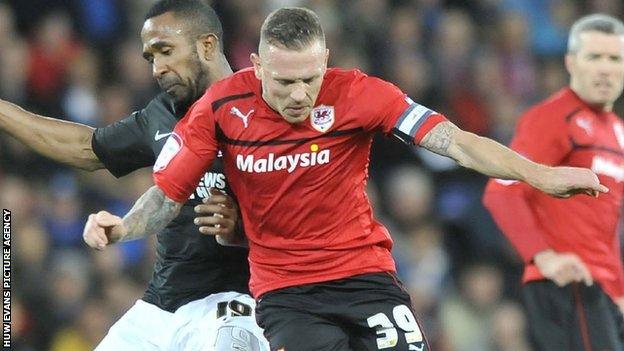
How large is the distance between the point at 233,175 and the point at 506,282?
507 cm

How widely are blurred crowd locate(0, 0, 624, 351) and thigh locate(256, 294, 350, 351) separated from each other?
12.5 feet

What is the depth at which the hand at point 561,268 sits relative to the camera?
554 centimetres

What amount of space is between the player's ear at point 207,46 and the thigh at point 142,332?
1089 millimetres

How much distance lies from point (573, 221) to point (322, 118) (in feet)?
6.40

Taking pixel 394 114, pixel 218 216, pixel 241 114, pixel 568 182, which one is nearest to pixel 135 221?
pixel 218 216

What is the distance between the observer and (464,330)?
9.09 meters

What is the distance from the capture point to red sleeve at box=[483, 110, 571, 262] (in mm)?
5766

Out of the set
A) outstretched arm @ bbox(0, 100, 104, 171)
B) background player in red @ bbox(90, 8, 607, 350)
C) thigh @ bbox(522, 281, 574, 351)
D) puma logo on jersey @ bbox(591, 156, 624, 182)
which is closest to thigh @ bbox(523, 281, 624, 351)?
thigh @ bbox(522, 281, 574, 351)

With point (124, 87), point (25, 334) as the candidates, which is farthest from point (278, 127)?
point (124, 87)

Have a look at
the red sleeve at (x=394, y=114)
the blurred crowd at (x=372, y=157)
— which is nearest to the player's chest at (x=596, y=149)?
the red sleeve at (x=394, y=114)

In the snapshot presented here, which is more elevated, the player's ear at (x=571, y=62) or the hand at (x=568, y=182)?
the player's ear at (x=571, y=62)

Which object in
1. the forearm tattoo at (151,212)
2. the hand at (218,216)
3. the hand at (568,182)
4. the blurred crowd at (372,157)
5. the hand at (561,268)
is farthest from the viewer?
the blurred crowd at (372,157)

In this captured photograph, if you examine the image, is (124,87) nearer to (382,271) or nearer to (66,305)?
(66,305)

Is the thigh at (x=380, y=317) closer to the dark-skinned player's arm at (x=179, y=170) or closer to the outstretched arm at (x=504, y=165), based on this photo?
the outstretched arm at (x=504, y=165)
